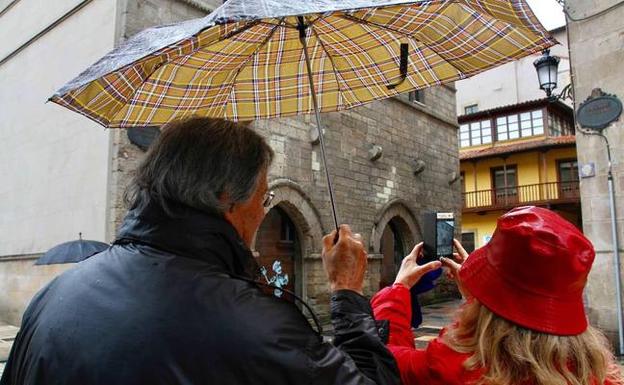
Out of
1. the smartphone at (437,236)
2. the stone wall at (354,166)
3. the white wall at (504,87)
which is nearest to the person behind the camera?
the smartphone at (437,236)

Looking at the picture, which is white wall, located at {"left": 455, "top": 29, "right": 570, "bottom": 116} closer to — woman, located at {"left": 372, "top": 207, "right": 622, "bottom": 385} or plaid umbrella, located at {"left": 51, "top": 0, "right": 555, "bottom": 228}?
plaid umbrella, located at {"left": 51, "top": 0, "right": 555, "bottom": 228}

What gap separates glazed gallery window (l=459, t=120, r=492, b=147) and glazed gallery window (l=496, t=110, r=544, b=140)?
1.70 feet

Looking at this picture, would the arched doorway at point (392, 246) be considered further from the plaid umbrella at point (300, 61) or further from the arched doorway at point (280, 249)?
the plaid umbrella at point (300, 61)

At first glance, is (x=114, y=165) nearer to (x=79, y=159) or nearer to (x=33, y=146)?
(x=79, y=159)

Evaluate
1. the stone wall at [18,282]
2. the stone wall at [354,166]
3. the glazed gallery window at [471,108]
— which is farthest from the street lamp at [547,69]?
the glazed gallery window at [471,108]

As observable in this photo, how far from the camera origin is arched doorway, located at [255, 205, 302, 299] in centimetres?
1043

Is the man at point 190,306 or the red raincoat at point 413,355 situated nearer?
the man at point 190,306

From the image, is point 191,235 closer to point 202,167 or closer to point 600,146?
point 202,167

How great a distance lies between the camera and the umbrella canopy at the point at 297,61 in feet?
7.09

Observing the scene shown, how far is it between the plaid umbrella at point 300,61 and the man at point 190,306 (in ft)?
2.24

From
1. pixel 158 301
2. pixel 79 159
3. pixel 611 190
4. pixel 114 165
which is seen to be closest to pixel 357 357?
pixel 158 301

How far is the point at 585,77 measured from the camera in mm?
6676

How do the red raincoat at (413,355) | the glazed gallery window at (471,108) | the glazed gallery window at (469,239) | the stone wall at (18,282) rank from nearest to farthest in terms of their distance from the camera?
1. the red raincoat at (413,355)
2. the stone wall at (18,282)
3. the glazed gallery window at (469,239)
4. the glazed gallery window at (471,108)

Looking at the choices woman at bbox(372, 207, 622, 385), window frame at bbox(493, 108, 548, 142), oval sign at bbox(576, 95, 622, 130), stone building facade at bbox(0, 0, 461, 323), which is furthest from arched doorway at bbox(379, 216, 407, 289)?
window frame at bbox(493, 108, 548, 142)
